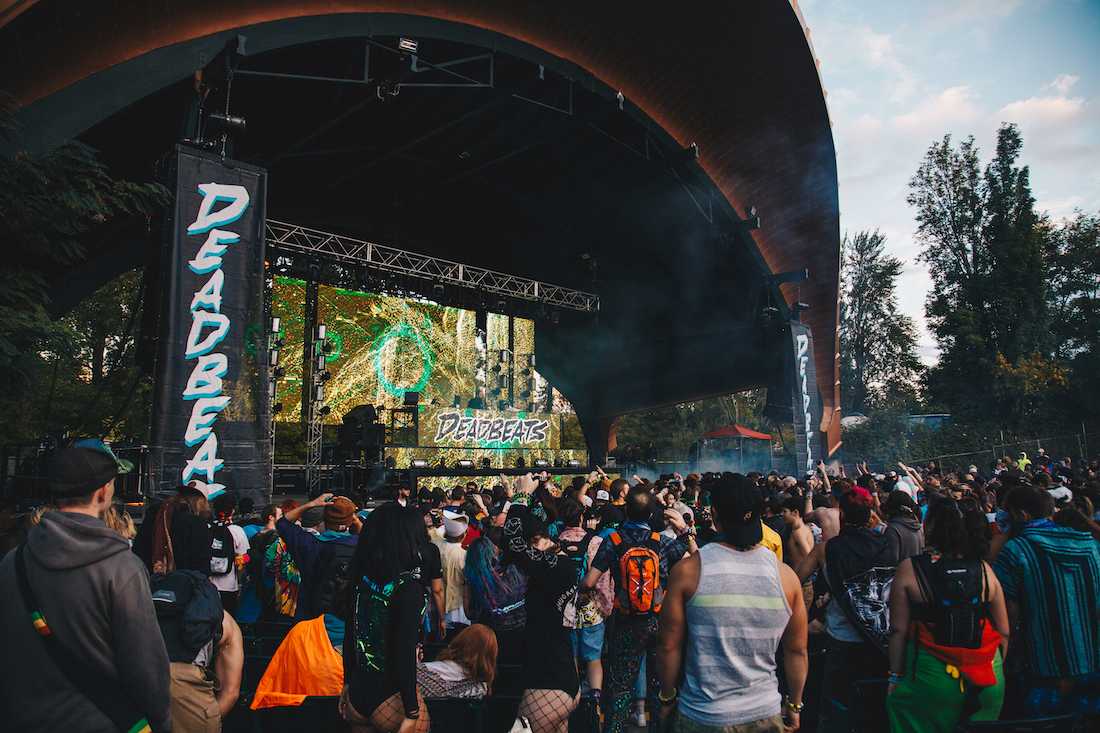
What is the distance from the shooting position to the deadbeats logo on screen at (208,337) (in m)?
8.01

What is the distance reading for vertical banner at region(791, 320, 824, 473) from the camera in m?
17.9

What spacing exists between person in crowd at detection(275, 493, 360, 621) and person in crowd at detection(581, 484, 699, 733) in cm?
141

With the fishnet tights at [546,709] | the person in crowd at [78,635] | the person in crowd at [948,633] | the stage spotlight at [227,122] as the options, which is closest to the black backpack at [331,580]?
the fishnet tights at [546,709]

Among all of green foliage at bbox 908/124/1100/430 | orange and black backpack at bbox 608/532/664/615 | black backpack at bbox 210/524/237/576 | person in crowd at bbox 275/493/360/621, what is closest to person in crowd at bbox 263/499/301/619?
black backpack at bbox 210/524/237/576

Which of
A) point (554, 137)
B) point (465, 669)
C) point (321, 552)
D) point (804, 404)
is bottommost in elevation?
point (465, 669)

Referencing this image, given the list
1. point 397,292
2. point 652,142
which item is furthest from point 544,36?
point 397,292

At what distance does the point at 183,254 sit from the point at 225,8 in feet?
12.9

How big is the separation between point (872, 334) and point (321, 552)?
186 feet

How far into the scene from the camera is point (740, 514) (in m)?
2.58

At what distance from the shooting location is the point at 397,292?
2081 centimetres

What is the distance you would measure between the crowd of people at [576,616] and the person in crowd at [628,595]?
0.01m

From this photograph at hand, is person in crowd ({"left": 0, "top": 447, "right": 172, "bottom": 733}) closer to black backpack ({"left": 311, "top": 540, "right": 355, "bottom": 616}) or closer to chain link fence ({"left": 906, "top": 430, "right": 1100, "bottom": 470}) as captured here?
black backpack ({"left": 311, "top": 540, "right": 355, "bottom": 616})

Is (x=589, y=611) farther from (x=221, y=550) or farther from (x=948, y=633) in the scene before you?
(x=221, y=550)

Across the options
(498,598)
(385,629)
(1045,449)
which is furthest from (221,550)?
(1045,449)
